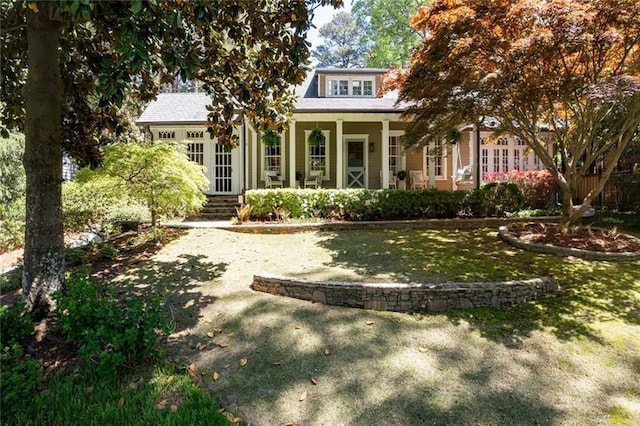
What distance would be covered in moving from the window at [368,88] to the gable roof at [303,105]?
0.36 meters

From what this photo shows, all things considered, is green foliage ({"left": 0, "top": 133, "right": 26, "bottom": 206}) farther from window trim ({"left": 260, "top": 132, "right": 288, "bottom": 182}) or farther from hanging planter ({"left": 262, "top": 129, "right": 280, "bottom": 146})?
hanging planter ({"left": 262, "top": 129, "right": 280, "bottom": 146})

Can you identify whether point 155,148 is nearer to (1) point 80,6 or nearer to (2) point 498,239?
(1) point 80,6

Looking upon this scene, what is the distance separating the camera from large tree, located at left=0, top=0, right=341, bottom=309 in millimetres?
3227

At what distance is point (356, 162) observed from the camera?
14.8 metres

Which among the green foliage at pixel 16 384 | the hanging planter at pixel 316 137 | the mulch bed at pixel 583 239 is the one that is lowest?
the green foliage at pixel 16 384

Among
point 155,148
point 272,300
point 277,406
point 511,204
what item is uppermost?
point 155,148

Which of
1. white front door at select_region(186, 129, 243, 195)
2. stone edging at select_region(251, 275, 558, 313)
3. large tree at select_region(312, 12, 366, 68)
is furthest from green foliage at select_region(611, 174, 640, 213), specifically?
large tree at select_region(312, 12, 366, 68)

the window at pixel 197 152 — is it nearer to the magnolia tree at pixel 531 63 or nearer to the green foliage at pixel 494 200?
the magnolia tree at pixel 531 63

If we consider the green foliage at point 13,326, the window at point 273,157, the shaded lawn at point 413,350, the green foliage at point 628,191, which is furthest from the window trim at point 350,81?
the green foliage at point 13,326

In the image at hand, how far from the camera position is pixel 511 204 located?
1101cm

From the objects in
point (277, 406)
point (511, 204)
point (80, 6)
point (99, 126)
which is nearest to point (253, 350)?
point (277, 406)

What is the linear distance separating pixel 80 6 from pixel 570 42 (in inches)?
264

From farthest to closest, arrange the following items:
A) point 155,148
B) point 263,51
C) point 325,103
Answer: point 325,103
point 155,148
point 263,51

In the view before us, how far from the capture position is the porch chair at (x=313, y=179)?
1385 cm
